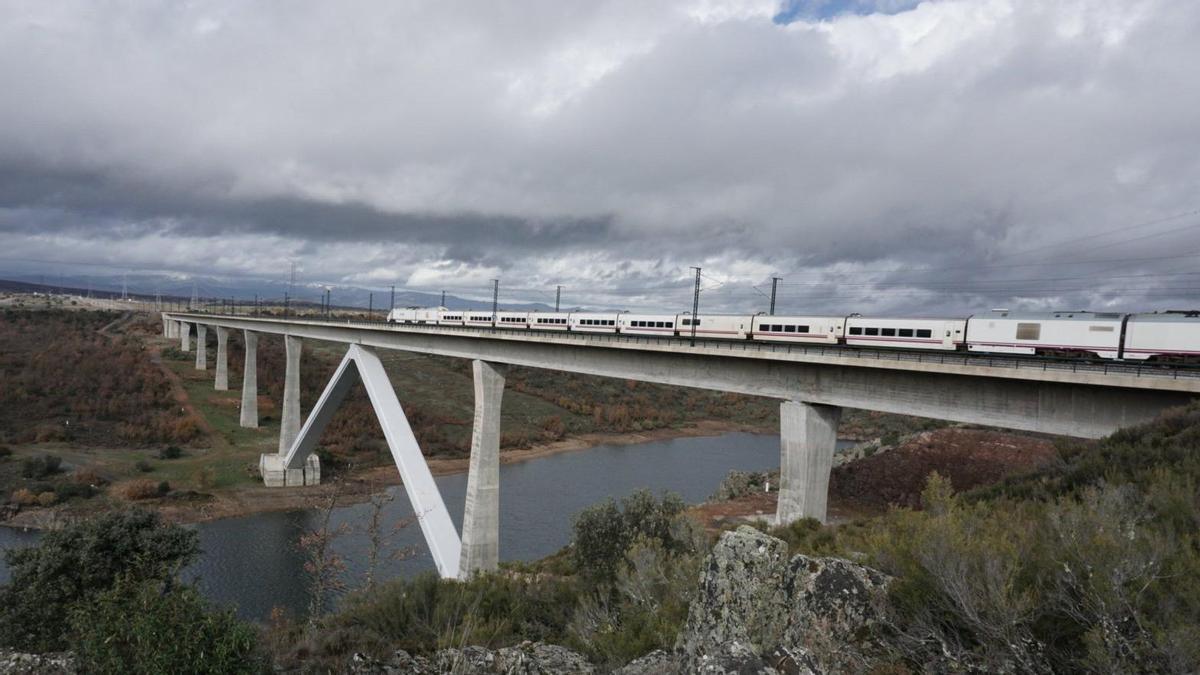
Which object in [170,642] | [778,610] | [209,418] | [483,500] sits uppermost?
[778,610]

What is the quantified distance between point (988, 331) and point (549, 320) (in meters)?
22.2

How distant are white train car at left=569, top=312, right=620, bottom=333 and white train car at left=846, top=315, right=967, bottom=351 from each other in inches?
522

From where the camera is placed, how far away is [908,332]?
2123 cm

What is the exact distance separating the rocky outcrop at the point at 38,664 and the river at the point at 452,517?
3426 mm

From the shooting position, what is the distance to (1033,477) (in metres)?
15.2

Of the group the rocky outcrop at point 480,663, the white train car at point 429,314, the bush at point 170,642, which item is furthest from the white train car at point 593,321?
the bush at point 170,642

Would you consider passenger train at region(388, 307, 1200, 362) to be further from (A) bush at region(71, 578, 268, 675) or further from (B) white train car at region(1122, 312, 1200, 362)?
(A) bush at region(71, 578, 268, 675)

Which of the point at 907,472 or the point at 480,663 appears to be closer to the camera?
the point at 480,663

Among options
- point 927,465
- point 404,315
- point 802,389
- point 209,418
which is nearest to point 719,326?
point 802,389

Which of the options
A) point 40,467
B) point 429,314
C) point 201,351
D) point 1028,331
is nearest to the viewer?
point 1028,331

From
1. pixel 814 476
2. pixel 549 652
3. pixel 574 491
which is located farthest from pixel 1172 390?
pixel 574 491

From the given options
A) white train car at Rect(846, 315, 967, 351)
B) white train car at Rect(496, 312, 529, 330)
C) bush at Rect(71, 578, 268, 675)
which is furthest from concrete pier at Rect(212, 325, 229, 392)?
white train car at Rect(846, 315, 967, 351)

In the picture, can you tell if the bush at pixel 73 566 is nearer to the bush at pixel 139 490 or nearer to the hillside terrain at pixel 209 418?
the hillside terrain at pixel 209 418

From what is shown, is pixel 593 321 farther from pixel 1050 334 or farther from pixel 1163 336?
pixel 1163 336
